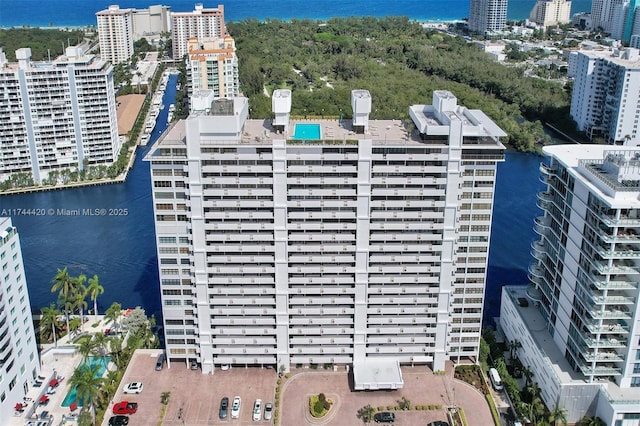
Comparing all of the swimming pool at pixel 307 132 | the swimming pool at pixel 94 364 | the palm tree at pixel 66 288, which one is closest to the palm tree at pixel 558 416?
the swimming pool at pixel 307 132

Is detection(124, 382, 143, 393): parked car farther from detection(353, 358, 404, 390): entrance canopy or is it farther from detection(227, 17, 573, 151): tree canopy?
detection(227, 17, 573, 151): tree canopy

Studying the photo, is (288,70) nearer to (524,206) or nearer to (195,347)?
(524,206)

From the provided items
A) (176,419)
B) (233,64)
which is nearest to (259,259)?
(176,419)

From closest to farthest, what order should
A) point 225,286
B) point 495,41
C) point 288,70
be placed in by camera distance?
point 225,286
point 288,70
point 495,41

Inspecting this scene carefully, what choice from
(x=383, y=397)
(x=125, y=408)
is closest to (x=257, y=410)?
(x=383, y=397)

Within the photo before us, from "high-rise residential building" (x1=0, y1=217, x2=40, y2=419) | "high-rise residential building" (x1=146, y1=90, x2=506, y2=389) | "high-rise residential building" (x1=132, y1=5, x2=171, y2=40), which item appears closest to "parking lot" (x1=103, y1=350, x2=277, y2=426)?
"high-rise residential building" (x1=146, y1=90, x2=506, y2=389)

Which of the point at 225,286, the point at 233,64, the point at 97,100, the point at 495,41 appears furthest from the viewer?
the point at 495,41
